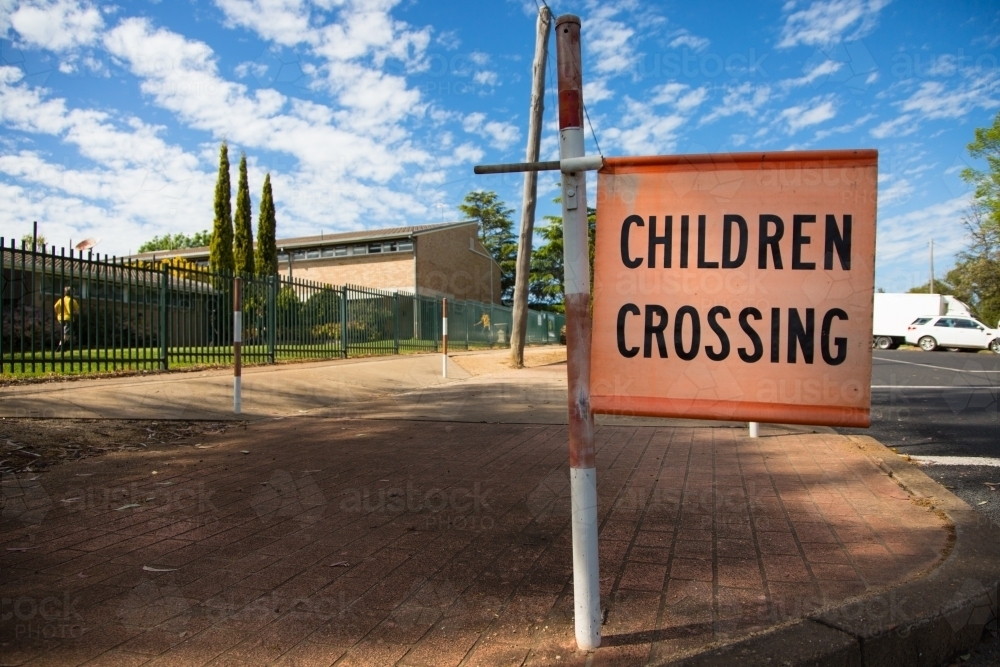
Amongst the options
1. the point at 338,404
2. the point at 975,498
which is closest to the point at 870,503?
the point at 975,498

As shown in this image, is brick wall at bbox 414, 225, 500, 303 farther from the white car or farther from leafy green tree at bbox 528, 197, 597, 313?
the white car

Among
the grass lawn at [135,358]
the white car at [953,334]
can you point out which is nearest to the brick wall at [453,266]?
the grass lawn at [135,358]

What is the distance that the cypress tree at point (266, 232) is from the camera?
28.3m

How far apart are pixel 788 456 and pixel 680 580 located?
2.95 metres

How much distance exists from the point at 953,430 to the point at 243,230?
88.0ft

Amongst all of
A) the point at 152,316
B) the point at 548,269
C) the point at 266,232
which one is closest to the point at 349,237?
the point at 266,232

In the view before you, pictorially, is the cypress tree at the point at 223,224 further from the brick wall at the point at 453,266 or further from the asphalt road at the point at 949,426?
the asphalt road at the point at 949,426

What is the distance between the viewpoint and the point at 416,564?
2.73 metres

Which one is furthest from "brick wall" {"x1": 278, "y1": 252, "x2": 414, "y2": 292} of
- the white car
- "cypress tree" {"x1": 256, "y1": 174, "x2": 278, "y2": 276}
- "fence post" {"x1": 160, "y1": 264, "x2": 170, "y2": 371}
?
the white car

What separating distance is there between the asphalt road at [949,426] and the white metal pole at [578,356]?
2844mm

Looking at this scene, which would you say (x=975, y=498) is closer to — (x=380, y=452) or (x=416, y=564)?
(x=416, y=564)

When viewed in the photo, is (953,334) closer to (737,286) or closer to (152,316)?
(152,316)

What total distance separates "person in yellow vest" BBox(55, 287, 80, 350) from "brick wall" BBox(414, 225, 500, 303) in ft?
83.1

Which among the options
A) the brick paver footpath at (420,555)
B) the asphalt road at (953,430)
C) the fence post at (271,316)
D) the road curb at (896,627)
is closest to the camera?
the road curb at (896,627)
